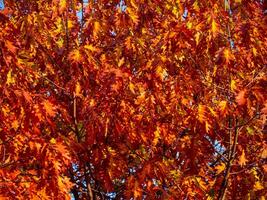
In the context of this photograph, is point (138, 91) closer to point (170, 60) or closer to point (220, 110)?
point (170, 60)

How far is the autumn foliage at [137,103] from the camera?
511 centimetres

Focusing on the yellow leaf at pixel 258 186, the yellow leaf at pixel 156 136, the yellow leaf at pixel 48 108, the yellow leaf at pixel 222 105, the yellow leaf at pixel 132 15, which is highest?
the yellow leaf at pixel 132 15

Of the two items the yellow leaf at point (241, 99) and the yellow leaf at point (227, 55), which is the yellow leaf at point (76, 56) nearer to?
the yellow leaf at point (227, 55)

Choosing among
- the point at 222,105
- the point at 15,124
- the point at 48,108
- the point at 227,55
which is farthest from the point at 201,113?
the point at 15,124

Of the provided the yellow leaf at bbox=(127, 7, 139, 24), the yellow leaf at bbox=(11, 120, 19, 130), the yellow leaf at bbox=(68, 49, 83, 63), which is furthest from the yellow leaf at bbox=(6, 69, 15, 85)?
the yellow leaf at bbox=(127, 7, 139, 24)

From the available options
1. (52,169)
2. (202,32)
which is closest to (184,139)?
(202,32)

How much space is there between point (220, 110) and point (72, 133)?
2.06 meters

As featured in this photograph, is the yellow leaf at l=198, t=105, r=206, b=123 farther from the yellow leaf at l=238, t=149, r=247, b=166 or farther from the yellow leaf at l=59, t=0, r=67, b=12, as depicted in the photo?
the yellow leaf at l=59, t=0, r=67, b=12

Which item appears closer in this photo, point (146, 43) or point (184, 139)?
point (184, 139)

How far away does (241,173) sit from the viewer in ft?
19.6

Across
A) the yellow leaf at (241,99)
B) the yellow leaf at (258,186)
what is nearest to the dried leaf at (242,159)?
the yellow leaf at (258,186)

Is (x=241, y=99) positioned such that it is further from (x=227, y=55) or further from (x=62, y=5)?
(x=62, y=5)

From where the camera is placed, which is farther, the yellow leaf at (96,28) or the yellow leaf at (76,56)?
the yellow leaf at (96,28)

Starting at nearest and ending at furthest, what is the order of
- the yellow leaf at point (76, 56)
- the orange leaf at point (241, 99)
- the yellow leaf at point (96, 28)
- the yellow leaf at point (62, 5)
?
the orange leaf at point (241, 99) → the yellow leaf at point (76, 56) → the yellow leaf at point (62, 5) → the yellow leaf at point (96, 28)
